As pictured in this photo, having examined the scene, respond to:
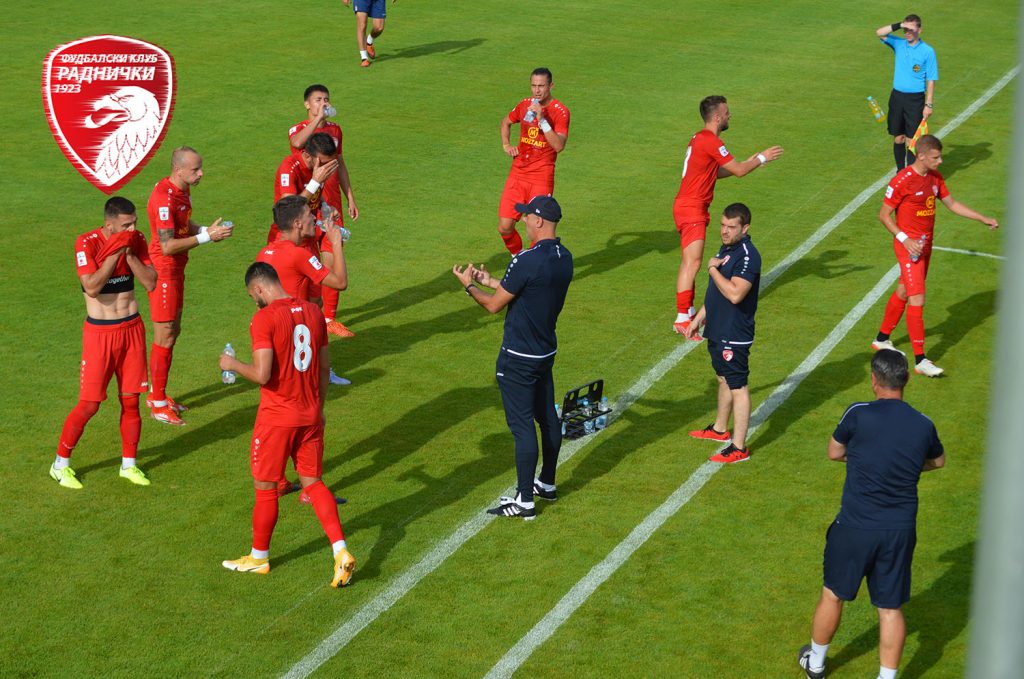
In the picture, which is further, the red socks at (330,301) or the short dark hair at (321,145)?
the red socks at (330,301)

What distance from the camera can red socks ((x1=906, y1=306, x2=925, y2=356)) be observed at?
12328 mm

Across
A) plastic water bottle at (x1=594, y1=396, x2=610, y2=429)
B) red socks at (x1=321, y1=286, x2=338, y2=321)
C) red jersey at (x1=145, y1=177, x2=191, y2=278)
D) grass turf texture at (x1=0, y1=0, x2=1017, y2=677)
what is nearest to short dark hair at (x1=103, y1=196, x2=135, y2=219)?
red jersey at (x1=145, y1=177, x2=191, y2=278)

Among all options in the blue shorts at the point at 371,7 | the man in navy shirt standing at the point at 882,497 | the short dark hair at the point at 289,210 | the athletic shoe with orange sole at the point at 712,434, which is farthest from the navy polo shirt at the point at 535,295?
the blue shorts at the point at 371,7

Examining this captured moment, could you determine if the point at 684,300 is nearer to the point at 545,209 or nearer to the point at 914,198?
the point at 914,198

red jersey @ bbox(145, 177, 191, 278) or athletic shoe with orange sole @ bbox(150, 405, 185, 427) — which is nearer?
red jersey @ bbox(145, 177, 191, 278)

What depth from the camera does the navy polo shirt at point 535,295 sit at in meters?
8.98

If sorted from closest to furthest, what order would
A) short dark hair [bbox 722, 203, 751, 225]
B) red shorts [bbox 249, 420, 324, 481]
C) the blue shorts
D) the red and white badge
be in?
1. red shorts [bbox 249, 420, 324, 481]
2. short dark hair [bbox 722, 203, 751, 225]
3. the red and white badge
4. the blue shorts

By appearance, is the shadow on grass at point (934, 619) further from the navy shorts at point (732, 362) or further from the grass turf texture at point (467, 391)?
the navy shorts at point (732, 362)

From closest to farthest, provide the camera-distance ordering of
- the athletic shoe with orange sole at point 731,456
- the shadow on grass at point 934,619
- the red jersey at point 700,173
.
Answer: the shadow on grass at point 934,619 < the athletic shoe with orange sole at point 731,456 < the red jersey at point 700,173

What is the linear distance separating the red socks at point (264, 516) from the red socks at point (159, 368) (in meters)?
2.99

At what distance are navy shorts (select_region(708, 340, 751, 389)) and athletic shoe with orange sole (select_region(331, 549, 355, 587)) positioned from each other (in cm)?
361

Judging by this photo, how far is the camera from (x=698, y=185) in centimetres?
1337

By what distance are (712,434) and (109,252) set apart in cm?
538

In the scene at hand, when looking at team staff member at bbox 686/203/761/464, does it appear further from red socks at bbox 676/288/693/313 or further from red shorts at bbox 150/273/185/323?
red shorts at bbox 150/273/185/323
